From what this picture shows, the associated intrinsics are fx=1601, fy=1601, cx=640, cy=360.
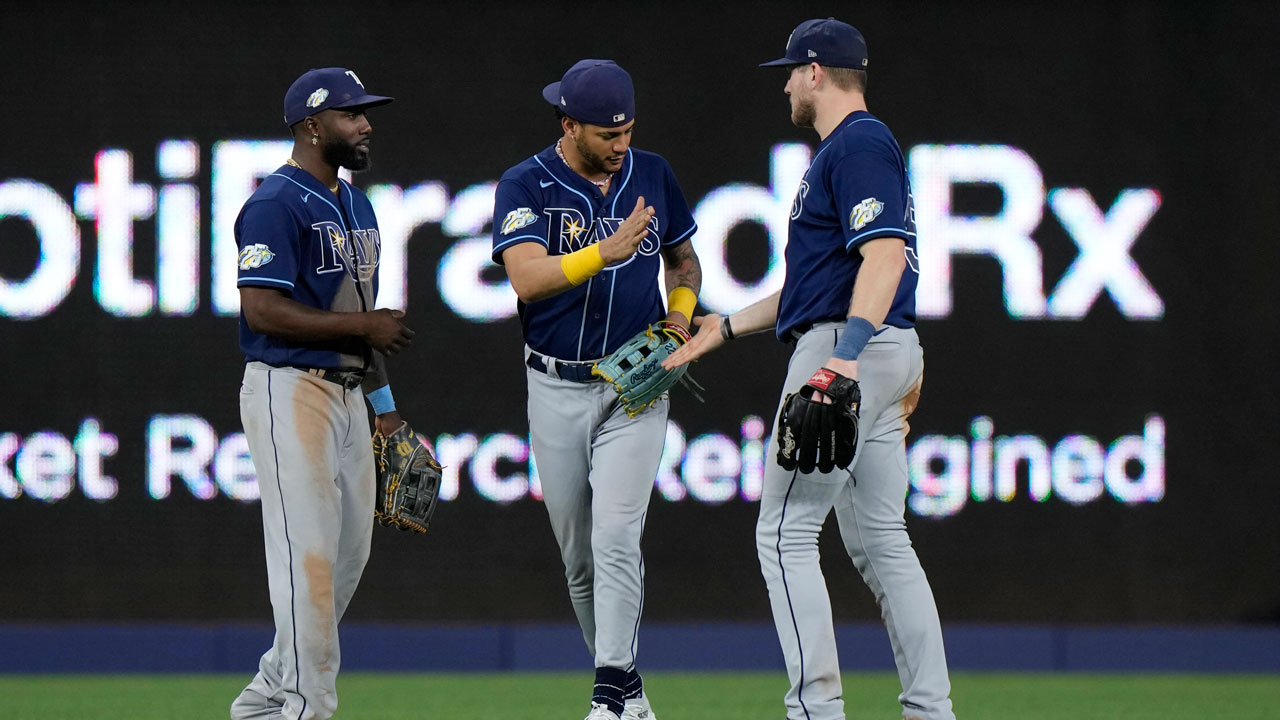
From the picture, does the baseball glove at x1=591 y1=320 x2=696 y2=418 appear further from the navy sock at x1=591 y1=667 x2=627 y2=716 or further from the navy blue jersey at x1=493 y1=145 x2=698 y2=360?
the navy sock at x1=591 y1=667 x2=627 y2=716

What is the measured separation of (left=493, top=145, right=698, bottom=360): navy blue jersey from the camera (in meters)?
4.74

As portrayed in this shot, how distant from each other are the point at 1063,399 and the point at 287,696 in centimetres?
377

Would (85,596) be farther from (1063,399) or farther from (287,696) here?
(1063,399)

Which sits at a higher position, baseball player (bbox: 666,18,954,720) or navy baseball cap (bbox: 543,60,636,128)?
navy baseball cap (bbox: 543,60,636,128)

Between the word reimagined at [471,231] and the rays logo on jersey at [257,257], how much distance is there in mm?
2337

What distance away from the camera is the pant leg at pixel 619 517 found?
457cm

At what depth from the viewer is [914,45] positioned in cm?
686

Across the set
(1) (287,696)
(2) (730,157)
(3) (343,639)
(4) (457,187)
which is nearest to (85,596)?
(3) (343,639)

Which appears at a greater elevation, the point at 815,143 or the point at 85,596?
the point at 815,143

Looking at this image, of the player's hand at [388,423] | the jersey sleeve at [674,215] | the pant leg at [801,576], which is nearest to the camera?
the pant leg at [801,576]

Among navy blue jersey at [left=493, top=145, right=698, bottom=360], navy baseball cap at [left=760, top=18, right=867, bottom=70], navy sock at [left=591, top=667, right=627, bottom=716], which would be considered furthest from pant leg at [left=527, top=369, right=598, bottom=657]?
navy baseball cap at [left=760, top=18, right=867, bottom=70]

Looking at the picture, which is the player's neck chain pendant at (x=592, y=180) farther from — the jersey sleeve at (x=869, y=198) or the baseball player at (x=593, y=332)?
the jersey sleeve at (x=869, y=198)

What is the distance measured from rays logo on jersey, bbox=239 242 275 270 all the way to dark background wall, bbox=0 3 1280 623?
2370 mm

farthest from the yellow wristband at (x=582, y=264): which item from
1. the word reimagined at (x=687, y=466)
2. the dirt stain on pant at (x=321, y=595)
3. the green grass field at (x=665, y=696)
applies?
the word reimagined at (x=687, y=466)
